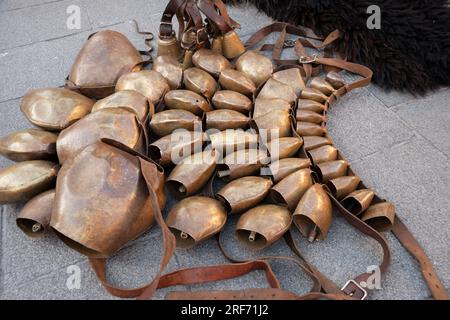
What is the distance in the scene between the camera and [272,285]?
1202mm

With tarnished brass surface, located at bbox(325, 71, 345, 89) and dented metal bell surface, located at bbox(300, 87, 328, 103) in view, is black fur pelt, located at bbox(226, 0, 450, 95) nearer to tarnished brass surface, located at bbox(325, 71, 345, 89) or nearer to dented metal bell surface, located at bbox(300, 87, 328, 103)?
tarnished brass surface, located at bbox(325, 71, 345, 89)

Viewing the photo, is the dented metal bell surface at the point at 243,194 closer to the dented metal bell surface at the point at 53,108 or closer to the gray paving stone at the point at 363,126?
the gray paving stone at the point at 363,126

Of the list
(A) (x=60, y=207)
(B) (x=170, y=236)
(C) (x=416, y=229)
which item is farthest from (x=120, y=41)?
(C) (x=416, y=229)

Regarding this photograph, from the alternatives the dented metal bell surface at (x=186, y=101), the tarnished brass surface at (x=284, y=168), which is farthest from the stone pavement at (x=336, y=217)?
the dented metal bell surface at (x=186, y=101)

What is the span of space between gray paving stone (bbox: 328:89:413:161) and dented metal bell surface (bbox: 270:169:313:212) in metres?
0.37

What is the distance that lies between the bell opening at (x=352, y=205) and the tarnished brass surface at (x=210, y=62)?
819mm

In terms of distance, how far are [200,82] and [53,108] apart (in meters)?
0.61

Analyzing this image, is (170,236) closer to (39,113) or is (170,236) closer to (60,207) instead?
(60,207)

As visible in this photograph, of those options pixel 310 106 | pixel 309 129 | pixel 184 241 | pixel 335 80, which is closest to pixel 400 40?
pixel 335 80

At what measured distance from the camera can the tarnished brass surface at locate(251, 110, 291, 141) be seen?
1.53m

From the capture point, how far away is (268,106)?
63.7 inches

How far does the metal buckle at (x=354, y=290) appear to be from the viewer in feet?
3.83

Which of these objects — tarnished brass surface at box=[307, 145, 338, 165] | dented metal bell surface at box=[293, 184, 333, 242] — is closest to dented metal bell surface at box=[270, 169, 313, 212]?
dented metal bell surface at box=[293, 184, 333, 242]

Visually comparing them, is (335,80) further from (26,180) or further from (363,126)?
(26,180)
